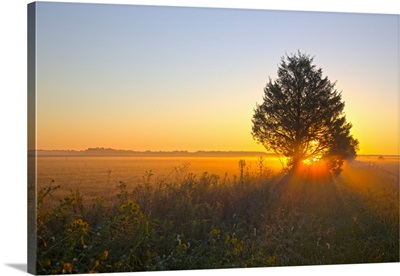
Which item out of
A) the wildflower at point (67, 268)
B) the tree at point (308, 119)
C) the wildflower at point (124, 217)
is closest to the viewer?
the wildflower at point (67, 268)

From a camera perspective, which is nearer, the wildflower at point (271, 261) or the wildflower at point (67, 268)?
the wildflower at point (67, 268)

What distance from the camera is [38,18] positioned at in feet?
35.1

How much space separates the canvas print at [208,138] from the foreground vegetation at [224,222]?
0.02 m

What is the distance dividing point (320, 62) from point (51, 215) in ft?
13.9

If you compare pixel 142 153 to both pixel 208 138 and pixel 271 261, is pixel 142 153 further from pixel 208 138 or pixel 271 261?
pixel 271 261

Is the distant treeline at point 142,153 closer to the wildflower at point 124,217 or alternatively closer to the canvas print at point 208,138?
the canvas print at point 208,138

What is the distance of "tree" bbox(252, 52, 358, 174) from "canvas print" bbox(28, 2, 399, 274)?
0.8 inches

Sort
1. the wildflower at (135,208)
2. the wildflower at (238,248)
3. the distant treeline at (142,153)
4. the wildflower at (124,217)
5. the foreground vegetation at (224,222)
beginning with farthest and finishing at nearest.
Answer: the wildflower at (238,248), the wildflower at (135,208), the wildflower at (124,217), the distant treeline at (142,153), the foreground vegetation at (224,222)

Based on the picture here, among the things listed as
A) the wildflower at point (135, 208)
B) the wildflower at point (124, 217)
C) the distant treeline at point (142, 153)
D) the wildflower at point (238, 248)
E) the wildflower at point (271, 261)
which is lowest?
the wildflower at point (271, 261)

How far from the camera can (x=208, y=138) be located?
1176cm

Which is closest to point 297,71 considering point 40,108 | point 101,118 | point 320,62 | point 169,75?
point 320,62

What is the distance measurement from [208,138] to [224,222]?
115 centimetres

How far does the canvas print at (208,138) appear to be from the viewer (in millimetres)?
10805

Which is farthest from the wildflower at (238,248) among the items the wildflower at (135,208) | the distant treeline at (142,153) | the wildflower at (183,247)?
the wildflower at (135,208)
